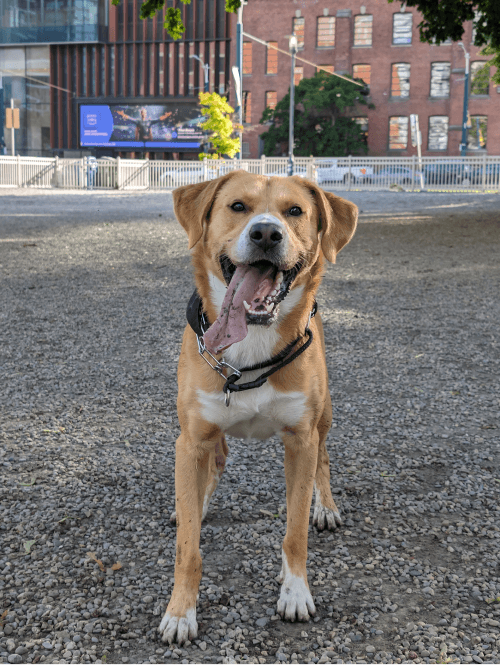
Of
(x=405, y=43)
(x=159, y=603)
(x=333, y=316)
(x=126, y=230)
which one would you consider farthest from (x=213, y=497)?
(x=405, y=43)

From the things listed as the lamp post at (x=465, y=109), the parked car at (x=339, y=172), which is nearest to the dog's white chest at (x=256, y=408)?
the parked car at (x=339, y=172)

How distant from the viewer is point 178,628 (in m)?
2.37

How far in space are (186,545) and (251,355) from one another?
773mm

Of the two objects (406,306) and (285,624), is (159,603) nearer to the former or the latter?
(285,624)

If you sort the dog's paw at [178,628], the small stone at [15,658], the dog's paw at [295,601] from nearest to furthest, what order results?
the small stone at [15,658] < the dog's paw at [178,628] < the dog's paw at [295,601]

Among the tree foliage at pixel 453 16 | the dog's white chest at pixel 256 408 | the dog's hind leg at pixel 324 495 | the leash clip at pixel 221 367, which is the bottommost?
the dog's hind leg at pixel 324 495

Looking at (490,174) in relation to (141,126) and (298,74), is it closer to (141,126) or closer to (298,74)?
(298,74)

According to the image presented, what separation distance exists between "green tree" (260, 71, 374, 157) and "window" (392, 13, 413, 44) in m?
5.22

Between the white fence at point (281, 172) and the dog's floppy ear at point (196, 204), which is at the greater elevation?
the white fence at point (281, 172)

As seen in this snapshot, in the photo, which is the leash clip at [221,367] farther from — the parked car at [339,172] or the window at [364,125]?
the window at [364,125]

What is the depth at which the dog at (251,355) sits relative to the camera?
256 centimetres

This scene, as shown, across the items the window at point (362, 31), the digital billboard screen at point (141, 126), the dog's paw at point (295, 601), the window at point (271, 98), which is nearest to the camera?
the dog's paw at point (295, 601)

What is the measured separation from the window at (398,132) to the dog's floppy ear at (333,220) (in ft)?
171

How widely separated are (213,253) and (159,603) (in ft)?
4.54
